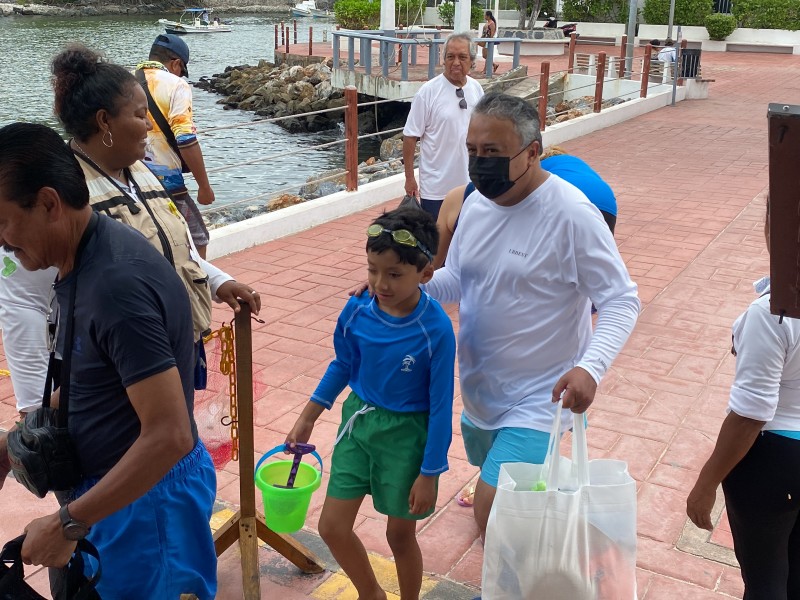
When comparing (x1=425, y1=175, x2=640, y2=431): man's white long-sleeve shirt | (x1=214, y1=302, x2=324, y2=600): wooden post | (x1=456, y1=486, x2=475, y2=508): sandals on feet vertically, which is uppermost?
(x1=425, y1=175, x2=640, y2=431): man's white long-sleeve shirt

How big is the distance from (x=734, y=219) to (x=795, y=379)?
721 cm

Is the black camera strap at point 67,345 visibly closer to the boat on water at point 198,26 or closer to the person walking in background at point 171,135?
the person walking in background at point 171,135

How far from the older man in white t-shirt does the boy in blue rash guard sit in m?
3.41

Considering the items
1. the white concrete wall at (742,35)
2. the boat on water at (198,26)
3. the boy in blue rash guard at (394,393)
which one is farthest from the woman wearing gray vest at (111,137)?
the boat on water at (198,26)

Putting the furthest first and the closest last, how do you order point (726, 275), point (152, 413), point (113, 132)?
point (726, 275) < point (113, 132) < point (152, 413)

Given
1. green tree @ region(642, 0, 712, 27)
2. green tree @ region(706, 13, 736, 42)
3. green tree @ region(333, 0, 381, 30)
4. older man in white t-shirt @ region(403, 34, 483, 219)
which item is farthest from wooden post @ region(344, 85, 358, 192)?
green tree @ region(642, 0, 712, 27)

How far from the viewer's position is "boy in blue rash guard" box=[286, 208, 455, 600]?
253 cm

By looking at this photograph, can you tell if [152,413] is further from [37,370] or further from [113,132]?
[113,132]

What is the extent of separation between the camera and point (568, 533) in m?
2.18

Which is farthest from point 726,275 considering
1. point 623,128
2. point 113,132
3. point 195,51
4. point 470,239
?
point 195,51

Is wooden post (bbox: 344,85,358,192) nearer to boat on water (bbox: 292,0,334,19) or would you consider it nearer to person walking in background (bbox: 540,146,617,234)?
person walking in background (bbox: 540,146,617,234)

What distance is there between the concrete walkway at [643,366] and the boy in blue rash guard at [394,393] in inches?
25.5

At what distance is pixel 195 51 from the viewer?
45.0m

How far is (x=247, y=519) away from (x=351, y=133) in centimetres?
597
